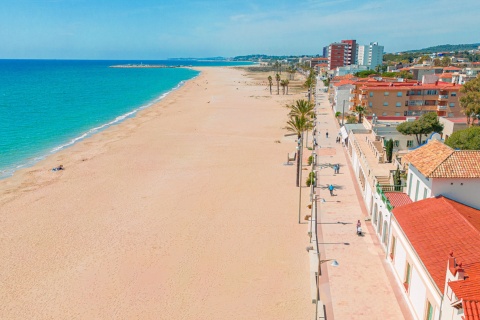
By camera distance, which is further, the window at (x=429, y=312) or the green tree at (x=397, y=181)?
the green tree at (x=397, y=181)

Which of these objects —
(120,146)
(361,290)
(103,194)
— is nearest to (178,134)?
(120,146)

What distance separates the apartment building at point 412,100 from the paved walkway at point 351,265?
29.9 metres

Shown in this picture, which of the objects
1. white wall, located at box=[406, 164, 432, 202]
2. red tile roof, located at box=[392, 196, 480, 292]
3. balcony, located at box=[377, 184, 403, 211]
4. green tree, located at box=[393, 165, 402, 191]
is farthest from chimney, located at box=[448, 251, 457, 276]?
green tree, located at box=[393, 165, 402, 191]

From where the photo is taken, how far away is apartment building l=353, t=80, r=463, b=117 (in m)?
56.6

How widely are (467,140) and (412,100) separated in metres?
30.0

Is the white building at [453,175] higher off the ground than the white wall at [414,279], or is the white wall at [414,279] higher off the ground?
the white building at [453,175]

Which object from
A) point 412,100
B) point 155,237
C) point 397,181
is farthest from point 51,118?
point 397,181

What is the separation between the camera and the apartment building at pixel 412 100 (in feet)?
186

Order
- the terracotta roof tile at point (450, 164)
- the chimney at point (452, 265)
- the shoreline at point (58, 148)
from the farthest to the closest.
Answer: the shoreline at point (58, 148), the terracotta roof tile at point (450, 164), the chimney at point (452, 265)

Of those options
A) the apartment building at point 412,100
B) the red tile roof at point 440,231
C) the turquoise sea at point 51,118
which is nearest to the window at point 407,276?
the red tile roof at point 440,231

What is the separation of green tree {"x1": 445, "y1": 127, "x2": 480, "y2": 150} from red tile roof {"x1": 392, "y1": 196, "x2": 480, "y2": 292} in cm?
1371

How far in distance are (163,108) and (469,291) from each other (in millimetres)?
77198

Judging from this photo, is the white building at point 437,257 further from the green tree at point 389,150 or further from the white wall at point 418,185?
the green tree at point 389,150

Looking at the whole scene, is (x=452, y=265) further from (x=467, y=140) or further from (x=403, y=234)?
(x=467, y=140)
